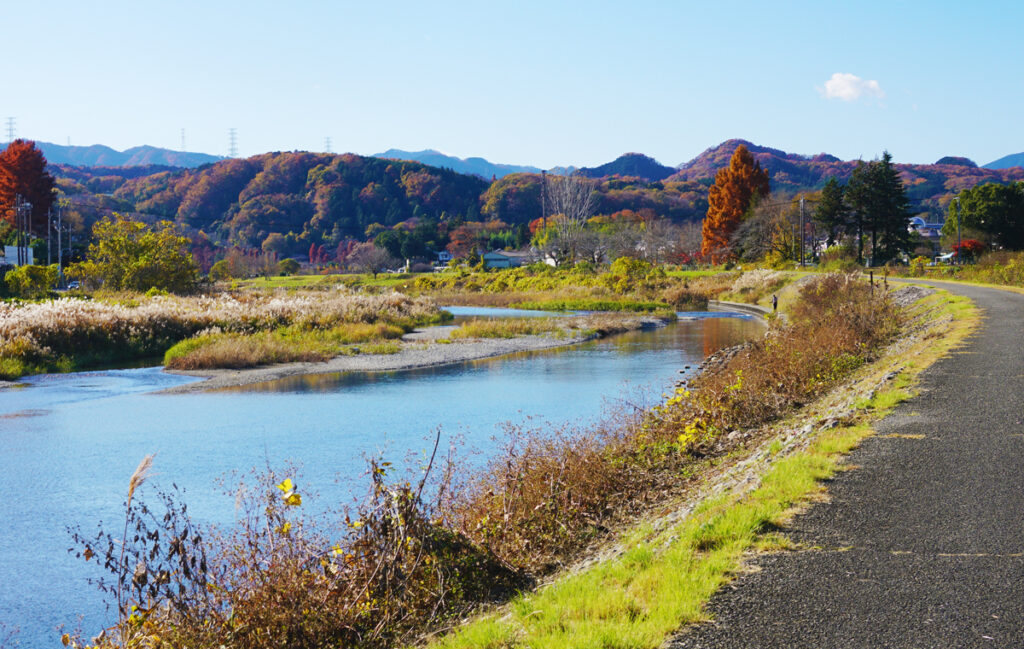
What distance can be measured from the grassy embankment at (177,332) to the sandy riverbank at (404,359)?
4.79 ft

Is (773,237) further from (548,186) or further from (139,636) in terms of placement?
(139,636)

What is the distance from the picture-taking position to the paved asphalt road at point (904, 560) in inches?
184

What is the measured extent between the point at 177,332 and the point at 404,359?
10.3 meters

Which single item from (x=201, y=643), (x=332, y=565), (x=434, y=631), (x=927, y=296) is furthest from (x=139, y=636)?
(x=927, y=296)

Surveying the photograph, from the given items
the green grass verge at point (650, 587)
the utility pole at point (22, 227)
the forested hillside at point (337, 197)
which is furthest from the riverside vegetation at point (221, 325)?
the forested hillside at point (337, 197)

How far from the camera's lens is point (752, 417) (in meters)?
12.8

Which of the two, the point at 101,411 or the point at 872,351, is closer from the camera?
Answer: the point at 872,351

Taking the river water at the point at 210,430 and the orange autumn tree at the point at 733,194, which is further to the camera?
the orange autumn tree at the point at 733,194

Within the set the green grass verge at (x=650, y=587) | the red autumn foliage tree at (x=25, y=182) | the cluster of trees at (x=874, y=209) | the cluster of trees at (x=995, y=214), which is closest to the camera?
the green grass verge at (x=650, y=587)

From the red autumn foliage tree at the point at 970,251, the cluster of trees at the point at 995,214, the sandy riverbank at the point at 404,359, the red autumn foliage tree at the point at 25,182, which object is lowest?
the sandy riverbank at the point at 404,359

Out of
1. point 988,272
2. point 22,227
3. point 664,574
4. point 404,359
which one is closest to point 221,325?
point 404,359

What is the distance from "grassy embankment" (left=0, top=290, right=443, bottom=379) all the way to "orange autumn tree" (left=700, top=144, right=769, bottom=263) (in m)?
47.5

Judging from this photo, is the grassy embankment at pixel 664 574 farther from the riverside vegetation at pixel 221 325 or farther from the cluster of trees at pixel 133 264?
the cluster of trees at pixel 133 264

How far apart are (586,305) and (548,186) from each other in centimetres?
4846
